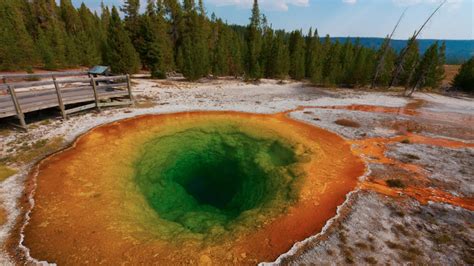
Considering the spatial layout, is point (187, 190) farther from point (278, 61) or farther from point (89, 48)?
point (89, 48)

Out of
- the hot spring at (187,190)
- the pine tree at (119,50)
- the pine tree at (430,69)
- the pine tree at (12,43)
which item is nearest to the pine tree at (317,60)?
the pine tree at (430,69)

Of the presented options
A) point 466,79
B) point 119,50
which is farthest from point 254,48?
point 466,79

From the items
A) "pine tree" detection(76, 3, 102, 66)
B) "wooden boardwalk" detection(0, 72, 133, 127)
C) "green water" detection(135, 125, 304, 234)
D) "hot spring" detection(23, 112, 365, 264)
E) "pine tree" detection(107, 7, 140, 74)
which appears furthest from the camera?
"pine tree" detection(76, 3, 102, 66)

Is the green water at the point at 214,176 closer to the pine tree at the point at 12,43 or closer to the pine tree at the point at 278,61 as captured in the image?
the pine tree at the point at 278,61

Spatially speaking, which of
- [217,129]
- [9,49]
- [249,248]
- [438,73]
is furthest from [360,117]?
[9,49]

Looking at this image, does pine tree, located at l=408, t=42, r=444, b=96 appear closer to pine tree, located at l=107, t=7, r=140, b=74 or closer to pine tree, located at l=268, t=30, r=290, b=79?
pine tree, located at l=268, t=30, r=290, b=79

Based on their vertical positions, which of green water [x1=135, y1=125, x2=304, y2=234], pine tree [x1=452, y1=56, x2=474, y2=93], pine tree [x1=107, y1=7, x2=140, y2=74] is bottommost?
green water [x1=135, y1=125, x2=304, y2=234]

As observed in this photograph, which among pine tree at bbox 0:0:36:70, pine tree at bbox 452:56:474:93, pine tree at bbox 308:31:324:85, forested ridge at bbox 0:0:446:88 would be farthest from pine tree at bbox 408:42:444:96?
pine tree at bbox 0:0:36:70
